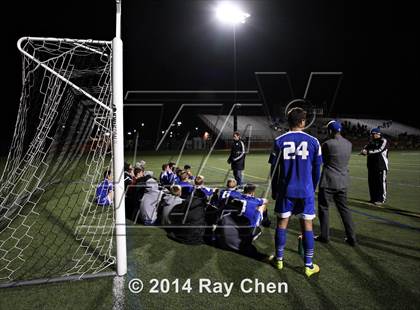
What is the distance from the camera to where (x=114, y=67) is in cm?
339

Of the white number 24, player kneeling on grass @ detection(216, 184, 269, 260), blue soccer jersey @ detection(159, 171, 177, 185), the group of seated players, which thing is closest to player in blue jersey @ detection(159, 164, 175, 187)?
blue soccer jersey @ detection(159, 171, 177, 185)

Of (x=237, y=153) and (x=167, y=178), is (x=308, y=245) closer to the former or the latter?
(x=167, y=178)

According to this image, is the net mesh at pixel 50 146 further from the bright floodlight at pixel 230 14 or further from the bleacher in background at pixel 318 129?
the bleacher in background at pixel 318 129

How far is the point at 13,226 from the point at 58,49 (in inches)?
148

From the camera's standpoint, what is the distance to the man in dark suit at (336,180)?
14.7 ft

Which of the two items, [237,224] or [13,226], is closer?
[237,224]

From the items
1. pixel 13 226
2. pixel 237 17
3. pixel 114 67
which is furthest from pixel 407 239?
pixel 237 17

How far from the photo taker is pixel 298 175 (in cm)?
357

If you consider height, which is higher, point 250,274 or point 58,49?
point 58,49

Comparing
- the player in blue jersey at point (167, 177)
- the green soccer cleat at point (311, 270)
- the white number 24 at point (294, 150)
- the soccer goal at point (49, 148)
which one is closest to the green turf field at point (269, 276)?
the green soccer cleat at point (311, 270)

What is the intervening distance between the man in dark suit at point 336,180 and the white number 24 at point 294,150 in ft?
4.02

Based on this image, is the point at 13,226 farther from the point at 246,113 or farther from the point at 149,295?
the point at 246,113

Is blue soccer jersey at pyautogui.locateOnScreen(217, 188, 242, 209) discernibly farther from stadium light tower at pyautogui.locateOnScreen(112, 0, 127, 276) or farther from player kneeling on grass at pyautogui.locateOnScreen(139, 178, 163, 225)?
stadium light tower at pyautogui.locateOnScreen(112, 0, 127, 276)

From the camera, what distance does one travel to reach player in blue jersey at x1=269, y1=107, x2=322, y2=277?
3553 millimetres
